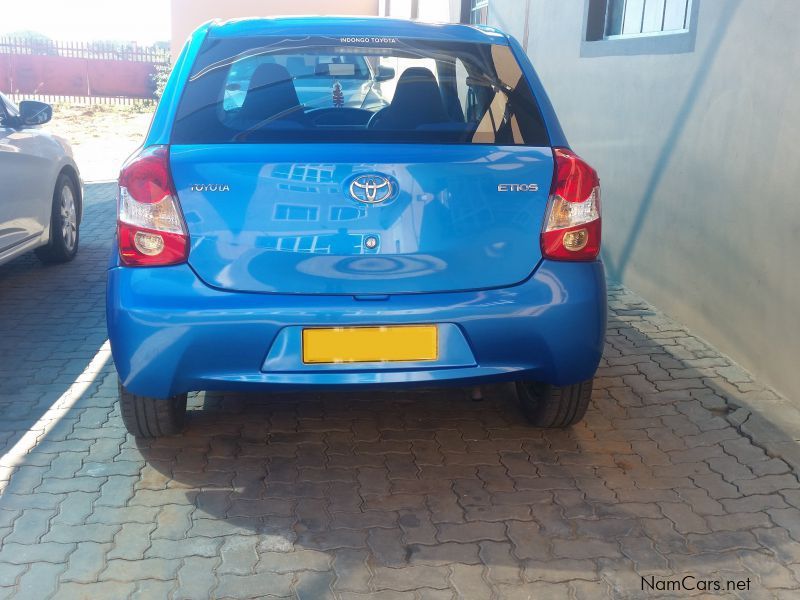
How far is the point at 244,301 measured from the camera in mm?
2943

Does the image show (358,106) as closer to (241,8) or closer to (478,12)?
(478,12)

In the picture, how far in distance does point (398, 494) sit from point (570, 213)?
1.16 metres

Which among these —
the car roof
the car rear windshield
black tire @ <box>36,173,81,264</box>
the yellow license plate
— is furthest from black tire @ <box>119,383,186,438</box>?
black tire @ <box>36,173,81,264</box>

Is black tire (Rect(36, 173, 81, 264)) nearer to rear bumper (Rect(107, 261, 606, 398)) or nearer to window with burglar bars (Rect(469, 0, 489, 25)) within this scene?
rear bumper (Rect(107, 261, 606, 398))

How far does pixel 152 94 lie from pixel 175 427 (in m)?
23.0

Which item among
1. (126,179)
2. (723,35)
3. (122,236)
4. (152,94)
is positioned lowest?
(152,94)

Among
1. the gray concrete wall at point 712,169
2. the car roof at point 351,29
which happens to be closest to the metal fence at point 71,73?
the gray concrete wall at point 712,169

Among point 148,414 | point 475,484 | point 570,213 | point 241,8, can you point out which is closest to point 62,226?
point 148,414

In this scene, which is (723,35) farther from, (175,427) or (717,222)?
(175,427)

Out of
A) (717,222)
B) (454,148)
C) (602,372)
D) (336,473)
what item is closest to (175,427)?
(336,473)

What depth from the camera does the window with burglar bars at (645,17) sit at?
5316 mm

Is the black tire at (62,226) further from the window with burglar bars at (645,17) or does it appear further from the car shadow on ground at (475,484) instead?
the window with burglar bars at (645,17)

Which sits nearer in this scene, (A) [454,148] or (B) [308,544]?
(B) [308,544]

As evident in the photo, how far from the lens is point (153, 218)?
2969mm
